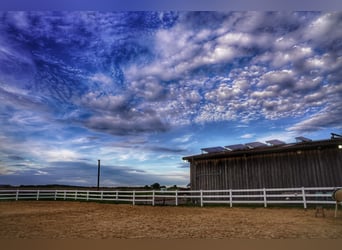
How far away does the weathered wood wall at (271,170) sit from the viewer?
7973mm

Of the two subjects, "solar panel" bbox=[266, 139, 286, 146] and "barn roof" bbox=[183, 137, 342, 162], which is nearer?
"barn roof" bbox=[183, 137, 342, 162]

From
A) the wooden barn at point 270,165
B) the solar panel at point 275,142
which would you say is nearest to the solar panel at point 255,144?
the wooden barn at point 270,165

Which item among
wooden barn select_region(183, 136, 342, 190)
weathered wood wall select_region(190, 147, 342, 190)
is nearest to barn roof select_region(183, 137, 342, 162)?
wooden barn select_region(183, 136, 342, 190)

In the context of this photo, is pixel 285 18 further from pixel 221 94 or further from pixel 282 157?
pixel 282 157

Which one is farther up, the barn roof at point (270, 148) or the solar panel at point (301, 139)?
the solar panel at point (301, 139)

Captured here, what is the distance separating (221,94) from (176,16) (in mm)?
3895

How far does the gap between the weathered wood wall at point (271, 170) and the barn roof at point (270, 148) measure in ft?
A: 0.45

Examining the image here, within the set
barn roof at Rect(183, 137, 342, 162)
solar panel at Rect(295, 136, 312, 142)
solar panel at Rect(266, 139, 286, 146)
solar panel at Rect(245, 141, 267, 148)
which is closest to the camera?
barn roof at Rect(183, 137, 342, 162)

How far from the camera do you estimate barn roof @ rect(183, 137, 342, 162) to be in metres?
7.84

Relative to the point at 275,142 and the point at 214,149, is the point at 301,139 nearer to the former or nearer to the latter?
the point at 275,142

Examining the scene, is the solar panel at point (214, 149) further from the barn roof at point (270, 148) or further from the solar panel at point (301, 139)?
the solar panel at point (301, 139)

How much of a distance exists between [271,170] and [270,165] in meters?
0.18

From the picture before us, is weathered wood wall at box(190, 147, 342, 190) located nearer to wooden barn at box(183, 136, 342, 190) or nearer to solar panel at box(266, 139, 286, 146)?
wooden barn at box(183, 136, 342, 190)
